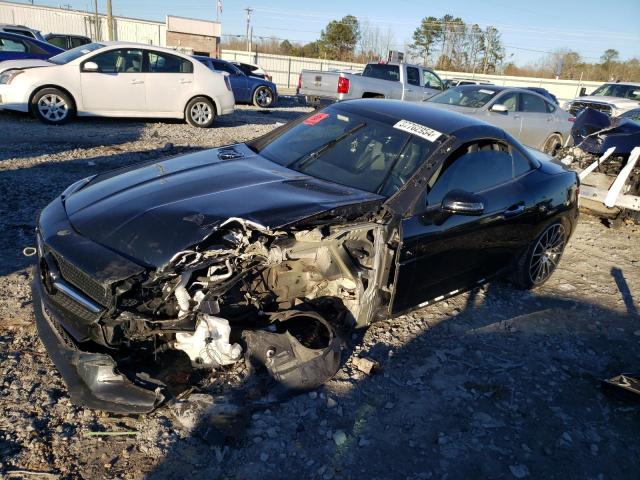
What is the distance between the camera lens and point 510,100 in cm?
1061

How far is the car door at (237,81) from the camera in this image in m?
16.2

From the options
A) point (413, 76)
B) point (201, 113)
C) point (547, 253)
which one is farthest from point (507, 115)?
point (201, 113)

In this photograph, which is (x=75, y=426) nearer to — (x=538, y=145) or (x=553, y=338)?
(x=553, y=338)

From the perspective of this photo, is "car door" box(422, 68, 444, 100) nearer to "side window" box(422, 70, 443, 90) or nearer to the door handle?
"side window" box(422, 70, 443, 90)

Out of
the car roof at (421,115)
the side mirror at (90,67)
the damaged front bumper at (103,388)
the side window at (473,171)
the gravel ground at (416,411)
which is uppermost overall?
the car roof at (421,115)

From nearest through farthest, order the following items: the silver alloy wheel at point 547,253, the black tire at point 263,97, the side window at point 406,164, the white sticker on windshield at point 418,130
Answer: the side window at point 406,164
the white sticker on windshield at point 418,130
the silver alloy wheel at point 547,253
the black tire at point 263,97

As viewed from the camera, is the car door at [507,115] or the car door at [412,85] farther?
the car door at [412,85]

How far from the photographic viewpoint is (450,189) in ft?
12.1

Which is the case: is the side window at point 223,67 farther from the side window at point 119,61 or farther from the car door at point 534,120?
the car door at point 534,120

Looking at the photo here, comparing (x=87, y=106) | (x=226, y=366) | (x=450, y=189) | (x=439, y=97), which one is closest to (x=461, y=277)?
(x=450, y=189)

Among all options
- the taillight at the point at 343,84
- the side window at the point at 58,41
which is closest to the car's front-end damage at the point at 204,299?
the taillight at the point at 343,84

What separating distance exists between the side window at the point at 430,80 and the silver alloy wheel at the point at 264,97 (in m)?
5.20

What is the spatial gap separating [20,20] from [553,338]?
41426 mm

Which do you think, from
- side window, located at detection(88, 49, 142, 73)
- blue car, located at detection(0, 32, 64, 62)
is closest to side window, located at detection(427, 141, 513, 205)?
side window, located at detection(88, 49, 142, 73)
